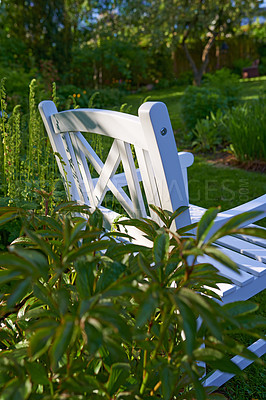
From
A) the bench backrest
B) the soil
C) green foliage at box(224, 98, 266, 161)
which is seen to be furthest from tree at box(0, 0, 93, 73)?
the bench backrest

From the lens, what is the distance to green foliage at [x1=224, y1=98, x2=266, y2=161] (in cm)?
404

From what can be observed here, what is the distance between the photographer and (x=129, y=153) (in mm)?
1280

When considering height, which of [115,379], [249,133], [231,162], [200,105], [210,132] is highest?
[115,379]

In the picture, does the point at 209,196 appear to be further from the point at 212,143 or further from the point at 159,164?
the point at 159,164

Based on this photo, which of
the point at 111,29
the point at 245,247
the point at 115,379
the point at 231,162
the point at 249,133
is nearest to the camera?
the point at 115,379

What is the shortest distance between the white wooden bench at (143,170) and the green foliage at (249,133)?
222cm

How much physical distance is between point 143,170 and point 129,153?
11cm

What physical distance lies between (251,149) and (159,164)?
11.8 ft

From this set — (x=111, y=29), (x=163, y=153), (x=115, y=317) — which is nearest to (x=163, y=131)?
(x=163, y=153)

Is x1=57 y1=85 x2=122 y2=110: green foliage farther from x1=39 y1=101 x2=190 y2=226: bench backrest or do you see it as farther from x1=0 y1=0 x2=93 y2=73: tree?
x1=39 y1=101 x2=190 y2=226: bench backrest

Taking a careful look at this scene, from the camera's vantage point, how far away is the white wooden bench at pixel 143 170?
1.05 meters

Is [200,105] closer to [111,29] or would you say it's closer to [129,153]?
[129,153]

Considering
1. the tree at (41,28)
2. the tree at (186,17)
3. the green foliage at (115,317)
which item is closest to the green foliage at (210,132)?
the green foliage at (115,317)

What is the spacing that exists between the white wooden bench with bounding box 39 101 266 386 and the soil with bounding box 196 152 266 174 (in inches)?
104
